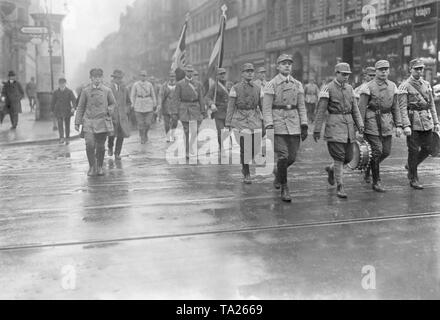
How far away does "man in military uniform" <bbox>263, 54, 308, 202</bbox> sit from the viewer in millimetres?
7633

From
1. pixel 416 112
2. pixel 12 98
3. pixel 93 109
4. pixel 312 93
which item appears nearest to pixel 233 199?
pixel 416 112

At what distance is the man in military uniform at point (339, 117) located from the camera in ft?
25.2

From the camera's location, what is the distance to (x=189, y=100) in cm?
1242

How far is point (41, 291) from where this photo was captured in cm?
407

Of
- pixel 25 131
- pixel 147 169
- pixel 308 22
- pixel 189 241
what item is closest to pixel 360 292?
pixel 189 241

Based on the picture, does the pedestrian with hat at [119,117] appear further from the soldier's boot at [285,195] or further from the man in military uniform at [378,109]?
the man in military uniform at [378,109]

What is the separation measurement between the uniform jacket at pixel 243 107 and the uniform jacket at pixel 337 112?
1659mm

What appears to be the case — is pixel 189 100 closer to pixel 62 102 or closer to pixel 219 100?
pixel 219 100

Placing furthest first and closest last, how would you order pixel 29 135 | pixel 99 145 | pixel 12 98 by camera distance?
pixel 12 98 → pixel 29 135 → pixel 99 145

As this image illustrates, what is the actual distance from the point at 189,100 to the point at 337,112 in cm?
521

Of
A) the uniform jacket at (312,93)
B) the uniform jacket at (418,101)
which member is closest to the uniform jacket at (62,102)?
the uniform jacket at (418,101)

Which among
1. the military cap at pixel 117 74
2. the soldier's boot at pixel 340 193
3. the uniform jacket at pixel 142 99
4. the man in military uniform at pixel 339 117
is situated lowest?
the soldier's boot at pixel 340 193

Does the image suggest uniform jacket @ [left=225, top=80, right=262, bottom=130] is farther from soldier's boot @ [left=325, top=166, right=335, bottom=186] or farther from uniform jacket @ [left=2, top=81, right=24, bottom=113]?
uniform jacket @ [left=2, top=81, right=24, bottom=113]

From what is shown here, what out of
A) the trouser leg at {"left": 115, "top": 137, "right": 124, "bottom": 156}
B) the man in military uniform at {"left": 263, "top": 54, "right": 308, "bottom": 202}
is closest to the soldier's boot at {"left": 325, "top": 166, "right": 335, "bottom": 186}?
the man in military uniform at {"left": 263, "top": 54, "right": 308, "bottom": 202}
